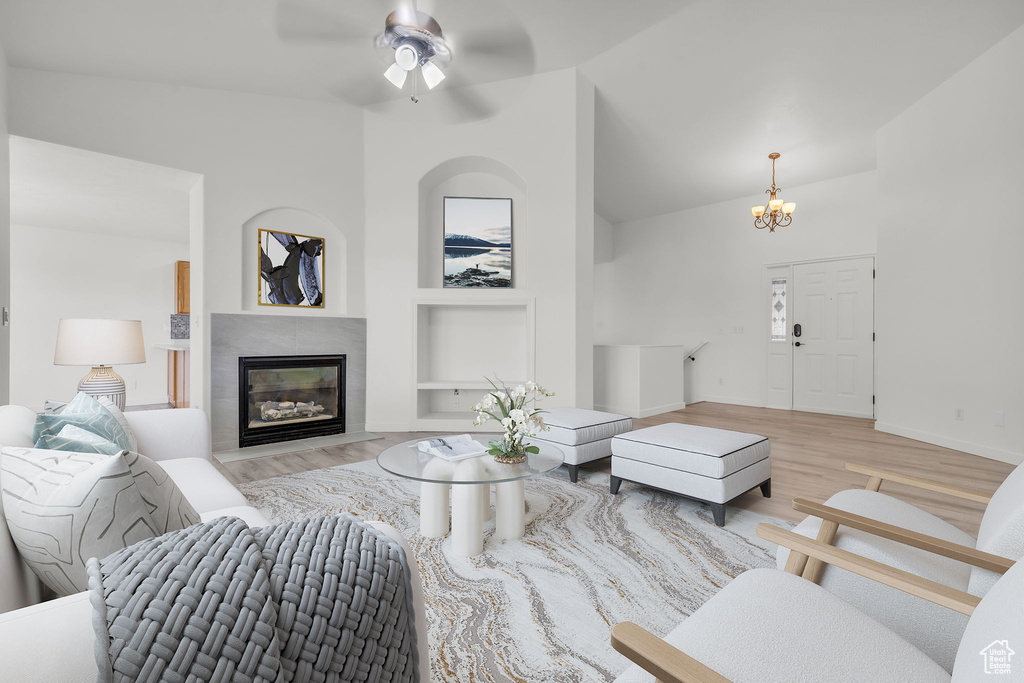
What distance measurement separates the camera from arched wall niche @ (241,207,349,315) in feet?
13.9

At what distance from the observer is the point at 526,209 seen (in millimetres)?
4707

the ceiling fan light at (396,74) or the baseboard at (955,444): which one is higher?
the ceiling fan light at (396,74)

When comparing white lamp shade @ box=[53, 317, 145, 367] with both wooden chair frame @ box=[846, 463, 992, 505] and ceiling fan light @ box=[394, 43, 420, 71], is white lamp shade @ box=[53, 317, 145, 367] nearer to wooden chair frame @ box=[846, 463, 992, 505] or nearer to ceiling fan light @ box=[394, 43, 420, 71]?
ceiling fan light @ box=[394, 43, 420, 71]

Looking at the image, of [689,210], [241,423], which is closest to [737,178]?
[689,210]

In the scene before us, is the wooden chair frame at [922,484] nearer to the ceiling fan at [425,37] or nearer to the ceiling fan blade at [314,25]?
the ceiling fan at [425,37]

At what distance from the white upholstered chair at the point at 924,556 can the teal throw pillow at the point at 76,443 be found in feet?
5.95

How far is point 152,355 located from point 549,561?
278 inches

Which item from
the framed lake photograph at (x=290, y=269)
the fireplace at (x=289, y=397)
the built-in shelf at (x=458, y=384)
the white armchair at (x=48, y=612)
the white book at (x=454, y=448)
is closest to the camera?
the white armchair at (x=48, y=612)

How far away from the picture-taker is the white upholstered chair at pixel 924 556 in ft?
3.51

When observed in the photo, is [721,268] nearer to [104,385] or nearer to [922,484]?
[922,484]

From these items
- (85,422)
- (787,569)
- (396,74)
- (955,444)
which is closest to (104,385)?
(85,422)

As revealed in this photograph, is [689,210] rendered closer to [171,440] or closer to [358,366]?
[358,366]

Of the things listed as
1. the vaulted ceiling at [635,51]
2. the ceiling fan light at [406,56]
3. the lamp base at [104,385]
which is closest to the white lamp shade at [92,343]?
the lamp base at [104,385]

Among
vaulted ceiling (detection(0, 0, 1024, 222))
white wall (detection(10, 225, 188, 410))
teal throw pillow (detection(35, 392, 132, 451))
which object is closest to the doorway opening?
white wall (detection(10, 225, 188, 410))
